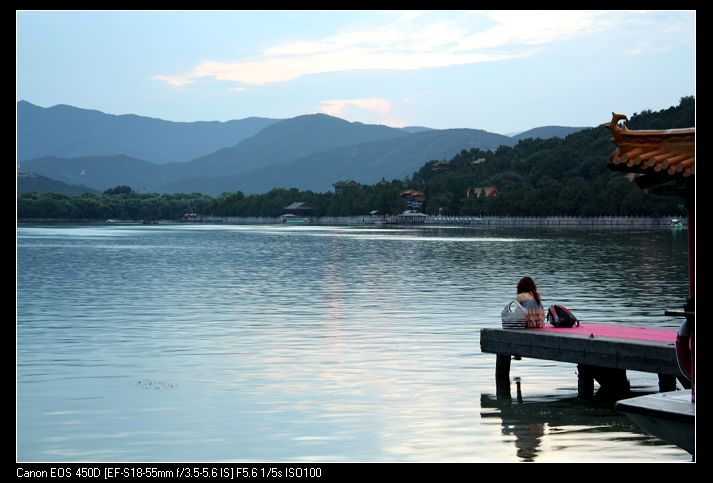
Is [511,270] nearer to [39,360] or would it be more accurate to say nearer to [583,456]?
[39,360]

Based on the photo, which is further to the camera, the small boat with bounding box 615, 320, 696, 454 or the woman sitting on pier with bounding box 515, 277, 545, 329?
the woman sitting on pier with bounding box 515, 277, 545, 329

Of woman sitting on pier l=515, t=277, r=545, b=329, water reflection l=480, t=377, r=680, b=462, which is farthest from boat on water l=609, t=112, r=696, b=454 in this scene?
woman sitting on pier l=515, t=277, r=545, b=329

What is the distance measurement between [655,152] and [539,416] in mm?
7058

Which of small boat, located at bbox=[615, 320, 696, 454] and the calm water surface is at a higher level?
small boat, located at bbox=[615, 320, 696, 454]

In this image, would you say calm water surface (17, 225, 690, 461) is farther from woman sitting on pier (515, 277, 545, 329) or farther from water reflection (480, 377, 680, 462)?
woman sitting on pier (515, 277, 545, 329)

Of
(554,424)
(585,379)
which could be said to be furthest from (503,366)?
(554,424)

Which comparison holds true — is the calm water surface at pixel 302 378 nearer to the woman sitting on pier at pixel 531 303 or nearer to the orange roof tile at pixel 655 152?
the woman sitting on pier at pixel 531 303

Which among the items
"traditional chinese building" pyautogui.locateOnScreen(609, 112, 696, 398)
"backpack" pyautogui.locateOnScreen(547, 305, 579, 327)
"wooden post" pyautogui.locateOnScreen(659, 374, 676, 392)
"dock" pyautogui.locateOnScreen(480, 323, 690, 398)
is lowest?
"wooden post" pyautogui.locateOnScreen(659, 374, 676, 392)

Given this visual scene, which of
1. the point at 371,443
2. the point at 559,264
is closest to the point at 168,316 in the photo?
the point at 371,443

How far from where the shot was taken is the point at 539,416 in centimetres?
1938

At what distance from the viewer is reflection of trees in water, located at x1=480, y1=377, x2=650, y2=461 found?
58.1 feet

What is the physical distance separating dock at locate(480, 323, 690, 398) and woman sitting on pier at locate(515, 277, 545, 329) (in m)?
0.23

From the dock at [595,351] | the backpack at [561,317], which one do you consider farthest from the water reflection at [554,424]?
the backpack at [561,317]

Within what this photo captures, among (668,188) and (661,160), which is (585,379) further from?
(661,160)
